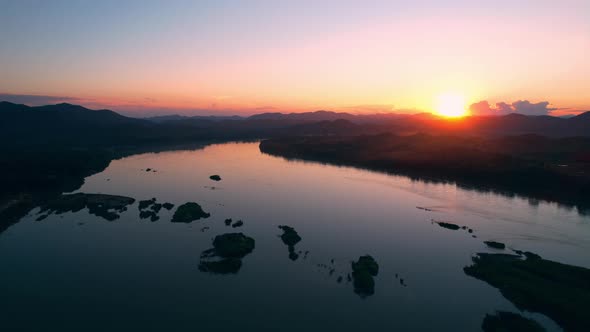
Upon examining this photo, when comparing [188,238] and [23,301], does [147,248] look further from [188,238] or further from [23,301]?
[23,301]

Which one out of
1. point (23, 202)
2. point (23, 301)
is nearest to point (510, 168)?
point (23, 301)

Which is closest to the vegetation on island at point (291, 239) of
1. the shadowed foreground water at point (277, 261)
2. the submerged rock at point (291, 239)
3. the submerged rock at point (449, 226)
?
the submerged rock at point (291, 239)

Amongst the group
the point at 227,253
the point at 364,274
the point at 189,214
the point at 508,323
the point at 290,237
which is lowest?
the point at 508,323

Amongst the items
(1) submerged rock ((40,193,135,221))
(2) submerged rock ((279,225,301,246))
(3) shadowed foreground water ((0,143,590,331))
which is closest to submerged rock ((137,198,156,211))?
(3) shadowed foreground water ((0,143,590,331))

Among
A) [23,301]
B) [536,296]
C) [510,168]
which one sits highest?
[510,168]

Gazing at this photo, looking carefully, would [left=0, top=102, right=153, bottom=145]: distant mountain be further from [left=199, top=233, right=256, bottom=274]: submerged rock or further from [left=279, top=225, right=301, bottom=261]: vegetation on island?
[left=279, top=225, right=301, bottom=261]: vegetation on island

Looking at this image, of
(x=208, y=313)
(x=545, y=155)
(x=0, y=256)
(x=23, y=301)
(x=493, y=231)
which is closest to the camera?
(x=208, y=313)

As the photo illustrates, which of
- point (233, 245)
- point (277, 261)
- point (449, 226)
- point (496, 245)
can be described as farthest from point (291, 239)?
point (496, 245)

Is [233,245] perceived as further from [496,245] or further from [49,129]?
[49,129]
